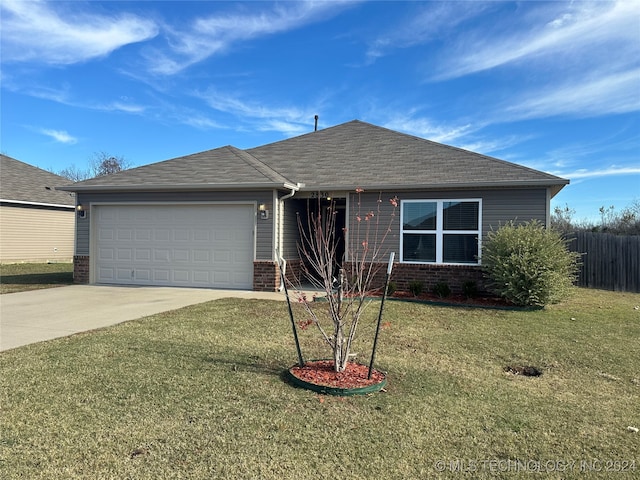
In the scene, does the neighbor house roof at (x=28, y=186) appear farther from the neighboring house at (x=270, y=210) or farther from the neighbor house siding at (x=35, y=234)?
the neighboring house at (x=270, y=210)

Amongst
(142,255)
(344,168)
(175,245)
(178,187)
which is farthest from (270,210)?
(142,255)

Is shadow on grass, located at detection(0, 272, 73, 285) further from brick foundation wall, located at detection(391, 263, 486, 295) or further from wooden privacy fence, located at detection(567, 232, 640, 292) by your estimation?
wooden privacy fence, located at detection(567, 232, 640, 292)

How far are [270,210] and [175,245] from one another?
9.54 ft

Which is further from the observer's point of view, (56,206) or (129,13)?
(56,206)

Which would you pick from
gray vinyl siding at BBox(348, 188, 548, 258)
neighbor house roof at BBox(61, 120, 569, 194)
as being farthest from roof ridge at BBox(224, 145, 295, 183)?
gray vinyl siding at BBox(348, 188, 548, 258)

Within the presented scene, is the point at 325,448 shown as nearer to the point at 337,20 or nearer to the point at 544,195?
the point at 544,195

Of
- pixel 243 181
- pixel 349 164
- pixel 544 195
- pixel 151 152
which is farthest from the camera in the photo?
pixel 151 152

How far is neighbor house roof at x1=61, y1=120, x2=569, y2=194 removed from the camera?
10.6 metres

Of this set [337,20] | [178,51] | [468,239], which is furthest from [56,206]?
[468,239]

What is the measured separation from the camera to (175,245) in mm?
11641

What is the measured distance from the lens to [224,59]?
1486 cm

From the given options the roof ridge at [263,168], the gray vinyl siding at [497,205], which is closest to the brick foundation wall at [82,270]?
the roof ridge at [263,168]

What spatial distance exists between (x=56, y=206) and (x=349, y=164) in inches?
592

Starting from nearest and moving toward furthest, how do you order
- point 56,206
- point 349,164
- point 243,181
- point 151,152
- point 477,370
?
point 477,370 → point 243,181 → point 349,164 → point 56,206 → point 151,152
